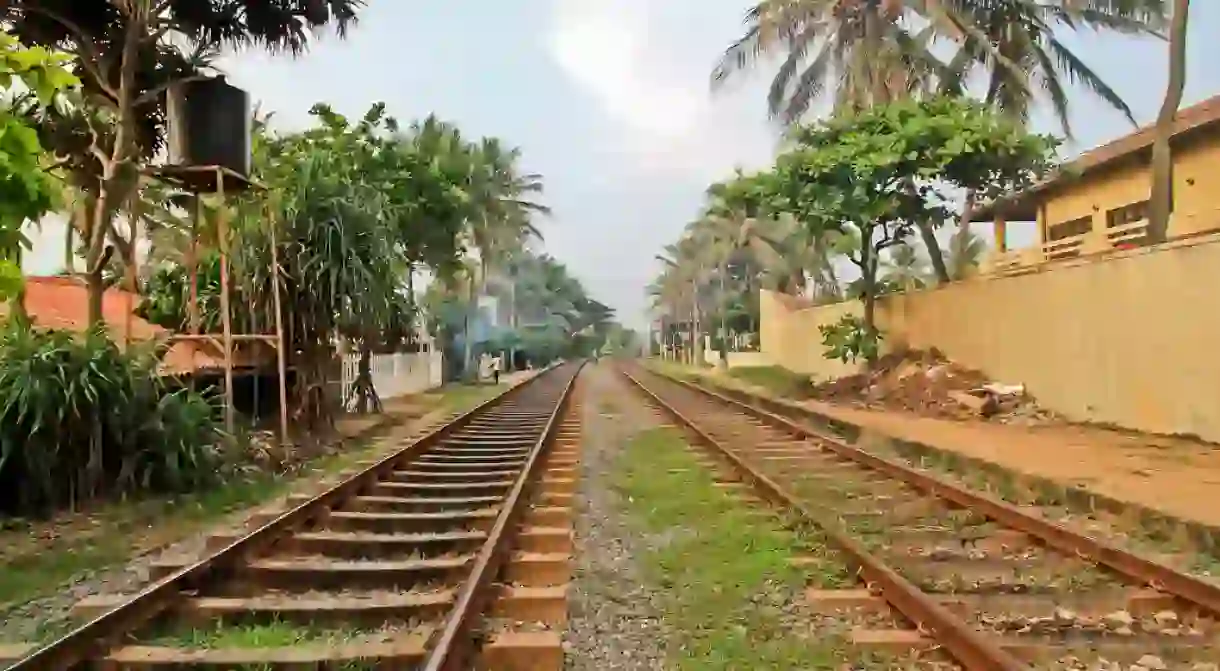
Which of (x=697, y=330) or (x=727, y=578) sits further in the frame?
(x=697, y=330)

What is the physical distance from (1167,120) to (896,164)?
5006 millimetres

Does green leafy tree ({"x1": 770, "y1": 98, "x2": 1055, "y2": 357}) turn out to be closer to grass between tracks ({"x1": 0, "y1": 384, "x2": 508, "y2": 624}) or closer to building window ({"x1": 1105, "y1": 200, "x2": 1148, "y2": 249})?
building window ({"x1": 1105, "y1": 200, "x2": 1148, "y2": 249})

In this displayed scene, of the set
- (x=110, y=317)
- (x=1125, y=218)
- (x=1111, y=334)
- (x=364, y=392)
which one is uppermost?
(x=1125, y=218)

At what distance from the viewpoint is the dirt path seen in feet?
16.0

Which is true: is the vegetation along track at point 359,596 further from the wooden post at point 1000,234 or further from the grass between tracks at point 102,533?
the wooden post at point 1000,234

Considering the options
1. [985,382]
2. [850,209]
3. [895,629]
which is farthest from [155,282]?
[895,629]

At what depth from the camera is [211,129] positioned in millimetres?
12383

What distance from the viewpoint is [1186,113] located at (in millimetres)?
23031

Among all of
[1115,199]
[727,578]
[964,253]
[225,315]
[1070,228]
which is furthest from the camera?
[964,253]

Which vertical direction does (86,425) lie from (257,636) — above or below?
above

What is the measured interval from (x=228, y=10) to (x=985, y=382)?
14148 millimetres

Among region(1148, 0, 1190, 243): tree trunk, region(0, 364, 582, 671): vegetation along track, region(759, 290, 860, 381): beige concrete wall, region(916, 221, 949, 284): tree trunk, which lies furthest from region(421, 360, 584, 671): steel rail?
region(759, 290, 860, 381): beige concrete wall

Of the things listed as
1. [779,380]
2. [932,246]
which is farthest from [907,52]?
[779,380]

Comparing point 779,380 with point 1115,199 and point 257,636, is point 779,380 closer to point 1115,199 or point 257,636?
point 1115,199
